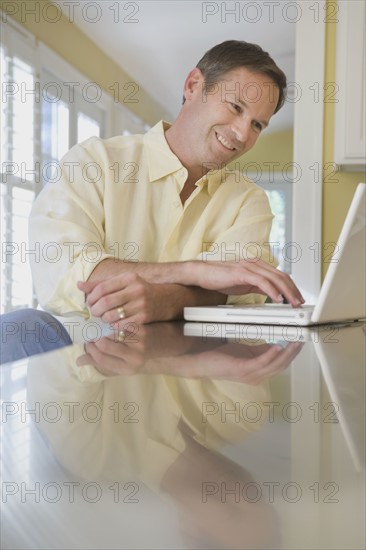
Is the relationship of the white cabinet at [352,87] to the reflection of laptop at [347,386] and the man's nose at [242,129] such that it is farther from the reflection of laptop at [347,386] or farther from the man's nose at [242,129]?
the reflection of laptop at [347,386]

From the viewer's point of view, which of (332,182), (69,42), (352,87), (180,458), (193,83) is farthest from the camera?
(69,42)

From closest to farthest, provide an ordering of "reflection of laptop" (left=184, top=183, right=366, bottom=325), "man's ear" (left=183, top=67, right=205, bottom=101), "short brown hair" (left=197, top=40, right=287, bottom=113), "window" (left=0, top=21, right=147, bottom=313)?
"reflection of laptop" (left=184, top=183, right=366, bottom=325) < "short brown hair" (left=197, top=40, right=287, bottom=113) < "man's ear" (left=183, top=67, right=205, bottom=101) < "window" (left=0, top=21, right=147, bottom=313)

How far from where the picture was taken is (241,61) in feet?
6.56

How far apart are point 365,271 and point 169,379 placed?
102 cm

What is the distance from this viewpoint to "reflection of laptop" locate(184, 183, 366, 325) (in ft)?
3.99

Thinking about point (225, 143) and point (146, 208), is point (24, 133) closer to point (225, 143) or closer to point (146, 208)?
point (225, 143)

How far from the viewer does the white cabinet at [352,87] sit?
9.18ft

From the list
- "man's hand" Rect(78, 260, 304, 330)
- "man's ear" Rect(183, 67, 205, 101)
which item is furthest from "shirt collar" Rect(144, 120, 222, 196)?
"man's hand" Rect(78, 260, 304, 330)

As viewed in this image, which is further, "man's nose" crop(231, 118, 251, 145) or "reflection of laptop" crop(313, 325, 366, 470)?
"man's nose" crop(231, 118, 251, 145)

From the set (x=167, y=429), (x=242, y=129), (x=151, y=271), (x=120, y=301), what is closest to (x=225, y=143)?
(x=242, y=129)

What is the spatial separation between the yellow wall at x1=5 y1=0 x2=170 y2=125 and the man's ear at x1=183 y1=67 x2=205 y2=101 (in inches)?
97.9

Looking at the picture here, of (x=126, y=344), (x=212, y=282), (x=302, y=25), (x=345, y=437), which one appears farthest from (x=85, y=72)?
(x=345, y=437)

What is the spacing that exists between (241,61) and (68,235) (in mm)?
772

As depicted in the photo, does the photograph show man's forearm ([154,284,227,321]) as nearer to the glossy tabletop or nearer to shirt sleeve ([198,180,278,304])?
shirt sleeve ([198,180,278,304])
